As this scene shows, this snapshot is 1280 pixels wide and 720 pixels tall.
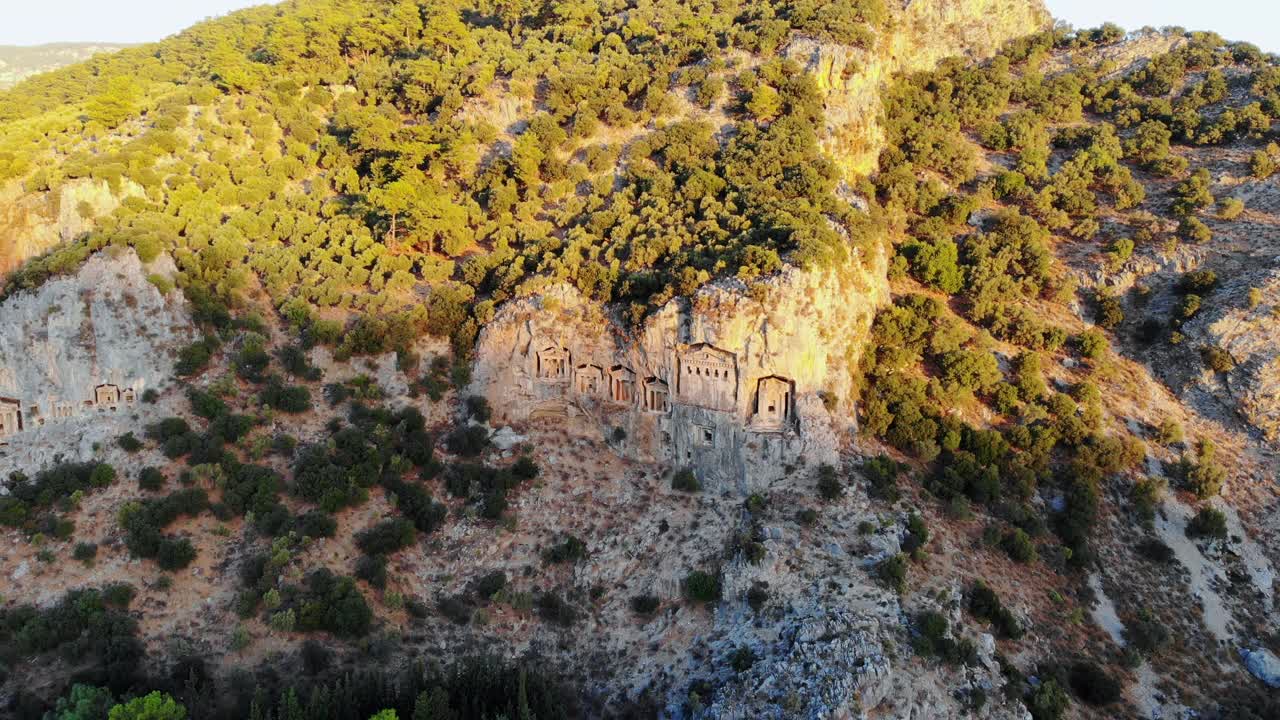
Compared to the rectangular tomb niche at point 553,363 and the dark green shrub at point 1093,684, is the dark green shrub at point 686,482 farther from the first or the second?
the dark green shrub at point 1093,684

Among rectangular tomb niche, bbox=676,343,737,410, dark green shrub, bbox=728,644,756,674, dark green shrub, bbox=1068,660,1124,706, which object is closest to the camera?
dark green shrub, bbox=728,644,756,674

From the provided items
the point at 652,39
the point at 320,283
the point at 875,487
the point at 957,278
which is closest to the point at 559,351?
the point at 320,283

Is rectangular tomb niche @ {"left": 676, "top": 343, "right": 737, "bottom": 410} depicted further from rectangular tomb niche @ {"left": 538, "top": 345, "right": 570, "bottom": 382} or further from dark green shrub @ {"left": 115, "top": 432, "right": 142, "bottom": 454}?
dark green shrub @ {"left": 115, "top": 432, "right": 142, "bottom": 454}

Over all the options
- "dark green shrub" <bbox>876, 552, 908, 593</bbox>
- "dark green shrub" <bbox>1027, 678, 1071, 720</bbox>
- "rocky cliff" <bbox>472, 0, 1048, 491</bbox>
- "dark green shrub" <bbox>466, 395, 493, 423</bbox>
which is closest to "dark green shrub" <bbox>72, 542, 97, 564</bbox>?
"dark green shrub" <bbox>466, 395, 493, 423</bbox>

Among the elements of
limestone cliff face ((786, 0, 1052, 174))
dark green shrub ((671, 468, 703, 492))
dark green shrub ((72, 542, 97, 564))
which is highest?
limestone cliff face ((786, 0, 1052, 174))

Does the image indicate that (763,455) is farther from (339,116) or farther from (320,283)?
(339,116)

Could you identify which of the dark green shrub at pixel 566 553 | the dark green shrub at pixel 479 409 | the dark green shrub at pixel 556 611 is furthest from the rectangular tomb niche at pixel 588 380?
the dark green shrub at pixel 556 611

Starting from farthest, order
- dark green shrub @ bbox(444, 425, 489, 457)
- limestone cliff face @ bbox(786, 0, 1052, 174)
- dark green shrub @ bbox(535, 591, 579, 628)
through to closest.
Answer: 1. limestone cliff face @ bbox(786, 0, 1052, 174)
2. dark green shrub @ bbox(444, 425, 489, 457)
3. dark green shrub @ bbox(535, 591, 579, 628)
